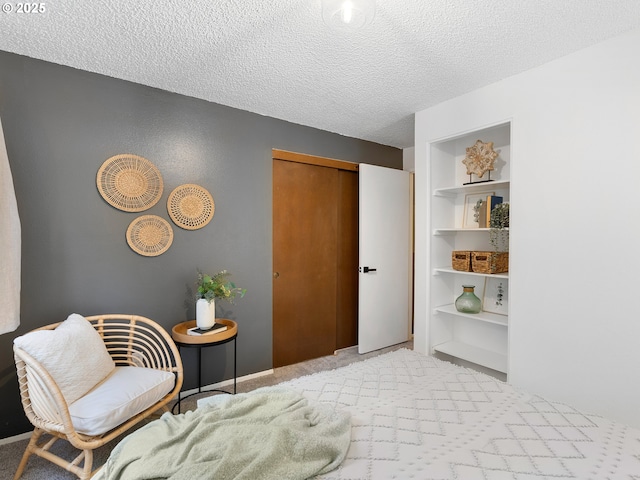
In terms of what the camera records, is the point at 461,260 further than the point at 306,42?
Yes

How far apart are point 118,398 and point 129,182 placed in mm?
1481

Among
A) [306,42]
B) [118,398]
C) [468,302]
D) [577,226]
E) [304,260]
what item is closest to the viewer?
[118,398]

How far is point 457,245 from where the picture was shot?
10.7ft

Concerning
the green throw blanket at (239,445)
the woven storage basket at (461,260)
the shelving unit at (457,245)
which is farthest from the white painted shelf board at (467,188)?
the green throw blanket at (239,445)

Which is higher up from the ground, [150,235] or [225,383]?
[150,235]

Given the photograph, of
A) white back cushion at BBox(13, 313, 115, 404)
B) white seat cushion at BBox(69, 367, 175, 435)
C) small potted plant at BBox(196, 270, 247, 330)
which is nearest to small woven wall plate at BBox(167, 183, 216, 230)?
small potted plant at BBox(196, 270, 247, 330)

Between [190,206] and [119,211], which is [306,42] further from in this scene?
[119,211]

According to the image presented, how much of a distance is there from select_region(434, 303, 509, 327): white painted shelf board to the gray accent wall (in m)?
1.61

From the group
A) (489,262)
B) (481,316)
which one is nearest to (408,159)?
(489,262)

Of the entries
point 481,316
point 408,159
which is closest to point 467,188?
point 481,316

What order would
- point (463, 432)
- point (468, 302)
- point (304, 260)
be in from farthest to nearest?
point (304, 260) → point (468, 302) → point (463, 432)

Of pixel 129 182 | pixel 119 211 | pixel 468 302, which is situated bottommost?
pixel 468 302

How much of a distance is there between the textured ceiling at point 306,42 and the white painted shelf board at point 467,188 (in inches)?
28.7

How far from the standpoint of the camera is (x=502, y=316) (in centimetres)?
280
